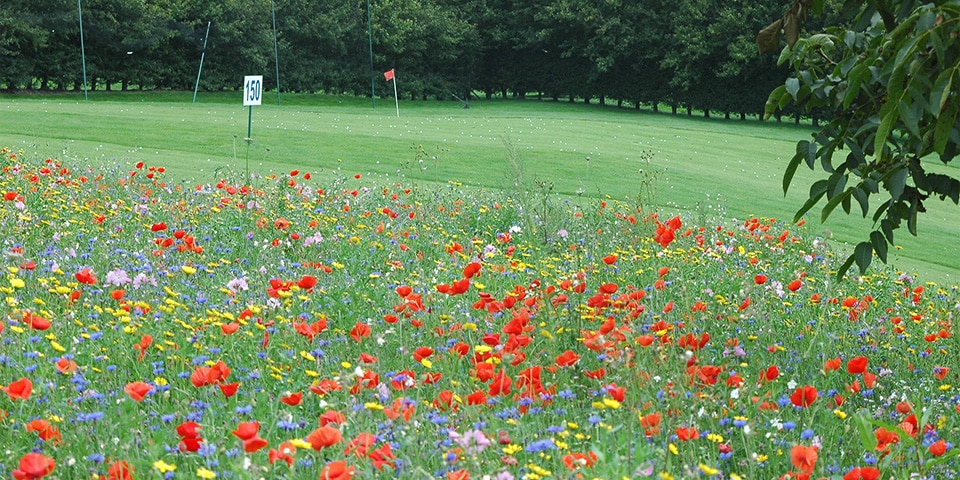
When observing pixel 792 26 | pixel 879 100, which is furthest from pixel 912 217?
pixel 792 26

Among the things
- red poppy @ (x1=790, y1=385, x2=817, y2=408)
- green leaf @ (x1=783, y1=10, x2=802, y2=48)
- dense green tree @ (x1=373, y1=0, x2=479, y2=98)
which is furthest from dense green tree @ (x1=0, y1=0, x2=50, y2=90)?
red poppy @ (x1=790, y1=385, x2=817, y2=408)

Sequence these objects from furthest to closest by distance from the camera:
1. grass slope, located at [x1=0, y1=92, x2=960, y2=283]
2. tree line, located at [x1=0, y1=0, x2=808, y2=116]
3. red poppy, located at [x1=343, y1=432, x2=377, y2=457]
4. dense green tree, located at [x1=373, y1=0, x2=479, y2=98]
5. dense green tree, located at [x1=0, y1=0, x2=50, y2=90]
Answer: dense green tree, located at [x1=373, y1=0, x2=479, y2=98], tree line, located at [x1=0, y1=0, x2=808, y2=116], dense green tree, located at [x1=0, y1=0, x2=50, y2=90], grass slope, located at [x1=0, y1=92, x2=960, y2=283], red poppy, located at [x1=343, y1=432, x2=377, y2=457]

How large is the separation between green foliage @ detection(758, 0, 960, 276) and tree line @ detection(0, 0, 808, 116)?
4147 centimetres

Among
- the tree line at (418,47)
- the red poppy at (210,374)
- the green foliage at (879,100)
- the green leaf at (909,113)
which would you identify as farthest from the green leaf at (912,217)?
the tree line at (418,47)

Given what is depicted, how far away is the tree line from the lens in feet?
155

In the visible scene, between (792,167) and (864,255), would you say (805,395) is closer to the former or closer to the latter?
(792,167)

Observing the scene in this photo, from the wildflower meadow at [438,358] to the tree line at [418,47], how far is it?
38968mm

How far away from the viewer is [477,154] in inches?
747

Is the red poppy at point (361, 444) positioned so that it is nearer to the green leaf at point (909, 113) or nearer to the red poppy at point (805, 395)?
the red poppy at point (805, 395)

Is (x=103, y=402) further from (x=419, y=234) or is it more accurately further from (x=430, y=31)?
(x=430, y=31)

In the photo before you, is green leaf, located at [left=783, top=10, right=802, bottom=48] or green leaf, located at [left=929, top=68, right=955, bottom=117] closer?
green leaf, located at [left=929, top=68, right=955, bottom=117]

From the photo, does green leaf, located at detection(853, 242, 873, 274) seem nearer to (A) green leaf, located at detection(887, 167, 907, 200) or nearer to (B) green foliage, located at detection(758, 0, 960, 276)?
(B) green foliage, located at detection(758, 0, 960, 276)

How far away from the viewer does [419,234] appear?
7375mm

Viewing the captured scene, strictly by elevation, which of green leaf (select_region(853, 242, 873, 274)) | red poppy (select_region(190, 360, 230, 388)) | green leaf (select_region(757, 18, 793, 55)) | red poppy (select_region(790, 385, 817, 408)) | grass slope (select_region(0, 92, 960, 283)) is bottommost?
grass slope (select_region(0, 92, 960, 283))
